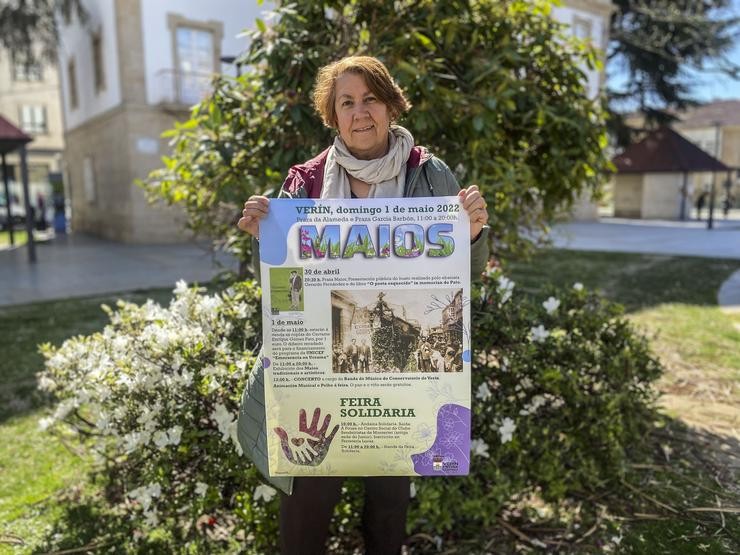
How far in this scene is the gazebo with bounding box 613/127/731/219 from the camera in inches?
965

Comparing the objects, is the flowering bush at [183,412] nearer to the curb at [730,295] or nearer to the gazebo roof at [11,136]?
the curb at [730,295]

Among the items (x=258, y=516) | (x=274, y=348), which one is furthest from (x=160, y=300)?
(x=274, y=348)

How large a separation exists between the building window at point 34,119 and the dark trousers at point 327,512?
41219 millimetres

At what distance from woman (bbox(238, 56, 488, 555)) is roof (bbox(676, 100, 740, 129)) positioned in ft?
151

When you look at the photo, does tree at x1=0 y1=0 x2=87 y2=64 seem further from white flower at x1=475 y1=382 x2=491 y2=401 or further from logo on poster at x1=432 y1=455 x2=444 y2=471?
logo on poster at x1=432 y1=455 x2=444 y2=471

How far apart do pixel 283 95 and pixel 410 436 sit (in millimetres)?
2173

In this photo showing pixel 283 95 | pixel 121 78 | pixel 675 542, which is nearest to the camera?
pixel 675 542

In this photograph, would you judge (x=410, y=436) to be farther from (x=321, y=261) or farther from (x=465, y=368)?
(x=321, y=261)

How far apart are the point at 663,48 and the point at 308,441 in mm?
25759

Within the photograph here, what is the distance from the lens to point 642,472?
310 centimetres

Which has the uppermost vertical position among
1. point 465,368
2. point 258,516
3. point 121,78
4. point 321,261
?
point 121,78

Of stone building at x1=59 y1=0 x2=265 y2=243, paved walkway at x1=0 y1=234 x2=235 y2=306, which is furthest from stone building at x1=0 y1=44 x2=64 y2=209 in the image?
paved walkway at x1=0 y1=234 x2=235 y2=306

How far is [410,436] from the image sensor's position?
1.82 m

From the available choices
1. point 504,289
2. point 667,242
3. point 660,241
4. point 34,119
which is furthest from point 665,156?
point 34,119
